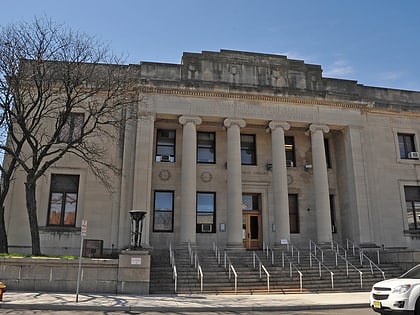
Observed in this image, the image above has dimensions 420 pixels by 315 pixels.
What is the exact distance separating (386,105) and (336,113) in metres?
4.38

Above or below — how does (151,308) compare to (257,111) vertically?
below

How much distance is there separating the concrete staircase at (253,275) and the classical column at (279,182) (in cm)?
216

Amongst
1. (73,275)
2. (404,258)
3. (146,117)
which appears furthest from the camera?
(146,117)

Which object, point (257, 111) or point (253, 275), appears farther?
point (257, 111)

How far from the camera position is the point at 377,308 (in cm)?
917

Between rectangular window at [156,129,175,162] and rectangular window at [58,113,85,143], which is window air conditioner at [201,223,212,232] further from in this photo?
rectangular window at [58,113,85,143]

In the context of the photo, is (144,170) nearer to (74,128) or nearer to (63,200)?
(63,200)

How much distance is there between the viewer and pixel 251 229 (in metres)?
23.7

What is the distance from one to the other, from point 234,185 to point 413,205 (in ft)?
42.5

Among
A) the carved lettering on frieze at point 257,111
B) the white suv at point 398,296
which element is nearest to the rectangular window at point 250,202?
the carved lettering on frieze at point 257,111

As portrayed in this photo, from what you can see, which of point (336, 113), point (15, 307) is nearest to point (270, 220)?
point (336, 113)

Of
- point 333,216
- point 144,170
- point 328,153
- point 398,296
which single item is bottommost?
point 398,296

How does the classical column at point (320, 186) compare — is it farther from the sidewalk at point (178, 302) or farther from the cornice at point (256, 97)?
the sidewalk at point (178, 302)

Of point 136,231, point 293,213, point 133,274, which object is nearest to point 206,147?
point 293,213
